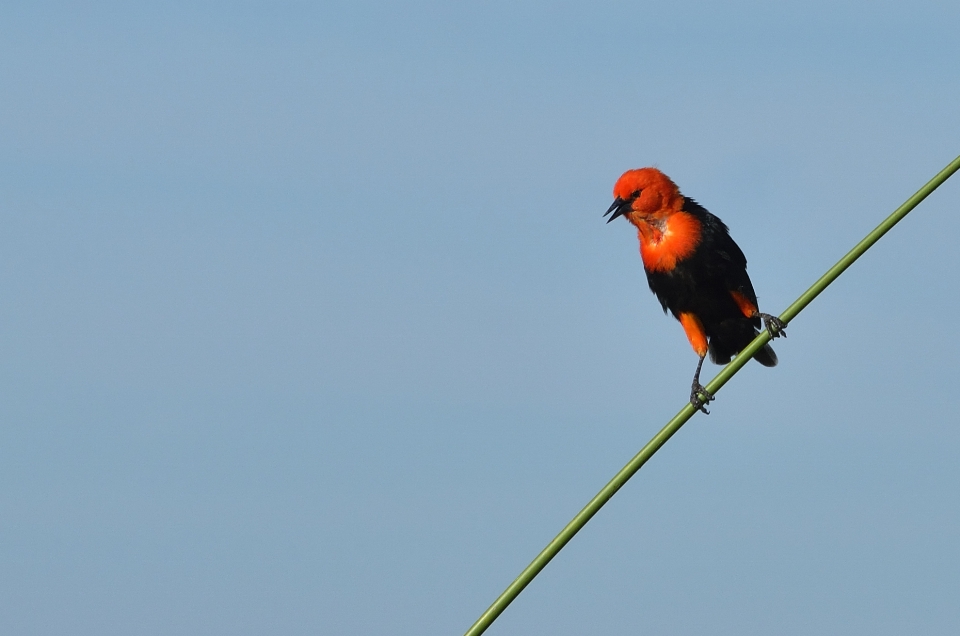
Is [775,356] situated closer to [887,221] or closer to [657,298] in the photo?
[657,298]

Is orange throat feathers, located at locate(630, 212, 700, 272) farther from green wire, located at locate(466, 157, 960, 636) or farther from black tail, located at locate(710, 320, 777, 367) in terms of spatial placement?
green wire, located at locate(466, 157, 960, 636)

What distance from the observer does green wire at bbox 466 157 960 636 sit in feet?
10.4

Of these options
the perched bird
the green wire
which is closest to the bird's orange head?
the perched bird

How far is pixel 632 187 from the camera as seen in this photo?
7168 mm

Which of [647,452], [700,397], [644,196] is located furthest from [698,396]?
[647,452]

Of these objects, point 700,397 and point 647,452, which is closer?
point 647,452

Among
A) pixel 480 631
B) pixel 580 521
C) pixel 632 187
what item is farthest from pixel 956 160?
pixel 632 187

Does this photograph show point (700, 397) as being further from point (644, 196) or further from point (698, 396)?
point (644, 196)

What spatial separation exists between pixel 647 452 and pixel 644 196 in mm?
3940

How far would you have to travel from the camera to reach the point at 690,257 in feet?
A: 24.0

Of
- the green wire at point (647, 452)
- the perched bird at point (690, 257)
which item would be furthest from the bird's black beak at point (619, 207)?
the green wire at point (647, 452)

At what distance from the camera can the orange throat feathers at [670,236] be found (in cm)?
732

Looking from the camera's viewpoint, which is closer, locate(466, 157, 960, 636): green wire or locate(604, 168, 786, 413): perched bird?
locate(466, 157, 960, 636): green wire

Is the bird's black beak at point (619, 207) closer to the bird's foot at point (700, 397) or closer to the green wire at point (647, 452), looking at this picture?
the bird's foot at point (700, 397)
